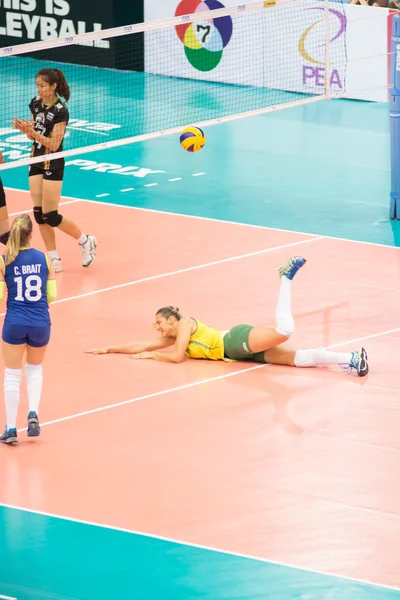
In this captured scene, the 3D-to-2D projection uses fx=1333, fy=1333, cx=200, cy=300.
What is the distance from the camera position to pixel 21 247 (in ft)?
35.5

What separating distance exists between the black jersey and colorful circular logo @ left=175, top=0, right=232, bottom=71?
11238 millimetres

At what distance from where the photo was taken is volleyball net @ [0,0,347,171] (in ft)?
79.6

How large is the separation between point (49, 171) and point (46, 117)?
635 mm

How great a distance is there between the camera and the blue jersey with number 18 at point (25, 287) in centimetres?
1078

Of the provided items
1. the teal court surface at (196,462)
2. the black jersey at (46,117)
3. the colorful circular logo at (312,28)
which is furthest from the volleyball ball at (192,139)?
the colorful circular logo at (312,28)

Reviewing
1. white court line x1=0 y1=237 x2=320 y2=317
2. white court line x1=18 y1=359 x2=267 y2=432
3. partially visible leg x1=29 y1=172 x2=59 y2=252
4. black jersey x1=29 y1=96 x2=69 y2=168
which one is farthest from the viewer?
partially visible leg x1=29 y1=172 x2=59 y2=252

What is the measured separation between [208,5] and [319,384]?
1568cm

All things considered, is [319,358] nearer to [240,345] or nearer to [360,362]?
[360,362]

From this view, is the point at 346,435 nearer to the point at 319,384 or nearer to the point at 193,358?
the point at 319,384

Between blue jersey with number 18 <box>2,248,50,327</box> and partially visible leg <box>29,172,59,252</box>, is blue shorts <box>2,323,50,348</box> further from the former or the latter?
partially visible leg <box>29,172,59,252</box>

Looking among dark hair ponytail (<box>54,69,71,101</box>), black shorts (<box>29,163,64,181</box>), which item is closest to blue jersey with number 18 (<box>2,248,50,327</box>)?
dark hair ponytail (<box>54,69,71,101</box>)

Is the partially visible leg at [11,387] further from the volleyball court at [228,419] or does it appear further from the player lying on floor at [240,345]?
the player lying on floor at [240,345]

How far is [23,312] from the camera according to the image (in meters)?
10.8

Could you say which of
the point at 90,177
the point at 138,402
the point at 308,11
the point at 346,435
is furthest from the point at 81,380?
the point at 308,11
